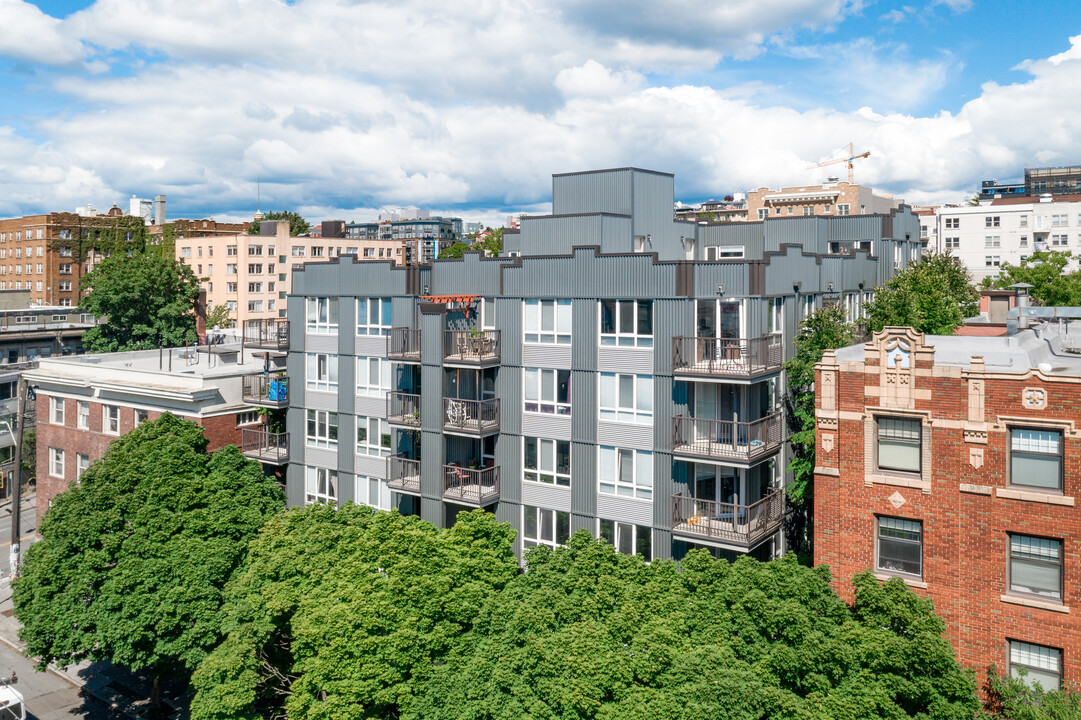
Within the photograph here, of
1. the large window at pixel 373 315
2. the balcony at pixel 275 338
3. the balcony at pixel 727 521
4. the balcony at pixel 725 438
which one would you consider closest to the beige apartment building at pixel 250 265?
the balcony at pixel 275 338

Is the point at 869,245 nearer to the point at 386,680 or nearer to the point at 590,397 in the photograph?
the point at 590,397

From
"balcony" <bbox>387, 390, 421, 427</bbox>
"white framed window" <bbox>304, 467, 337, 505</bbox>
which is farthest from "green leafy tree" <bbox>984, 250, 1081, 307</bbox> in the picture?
"white framed window" <bbox>304, 467, 337, 505</bbox>

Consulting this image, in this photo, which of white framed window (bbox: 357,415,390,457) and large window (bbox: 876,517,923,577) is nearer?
large window (bbox: 876,517,923,577)

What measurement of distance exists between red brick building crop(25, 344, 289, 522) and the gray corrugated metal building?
4778mm

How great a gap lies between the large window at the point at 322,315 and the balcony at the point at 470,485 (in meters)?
10.2

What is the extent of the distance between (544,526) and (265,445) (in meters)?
17.9

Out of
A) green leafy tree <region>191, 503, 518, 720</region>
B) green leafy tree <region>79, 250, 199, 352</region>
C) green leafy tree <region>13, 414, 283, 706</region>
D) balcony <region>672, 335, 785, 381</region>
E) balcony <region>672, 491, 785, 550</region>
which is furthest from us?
green leafy tree <region>79, 250, 199, 352</region>

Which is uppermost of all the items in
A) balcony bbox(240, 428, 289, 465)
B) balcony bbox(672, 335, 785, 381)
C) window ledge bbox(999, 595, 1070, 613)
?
balcony bbox(672, 335, 785, 381)

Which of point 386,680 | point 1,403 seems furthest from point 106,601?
point 1,403

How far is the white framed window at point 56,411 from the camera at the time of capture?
156ft

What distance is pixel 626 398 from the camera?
2894 cm

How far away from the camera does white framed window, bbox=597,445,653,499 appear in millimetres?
28562

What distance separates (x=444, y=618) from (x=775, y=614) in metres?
9.05

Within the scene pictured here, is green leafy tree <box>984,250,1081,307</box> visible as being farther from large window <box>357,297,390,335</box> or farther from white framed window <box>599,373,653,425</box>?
large window <box>357,297,390,335</box>
